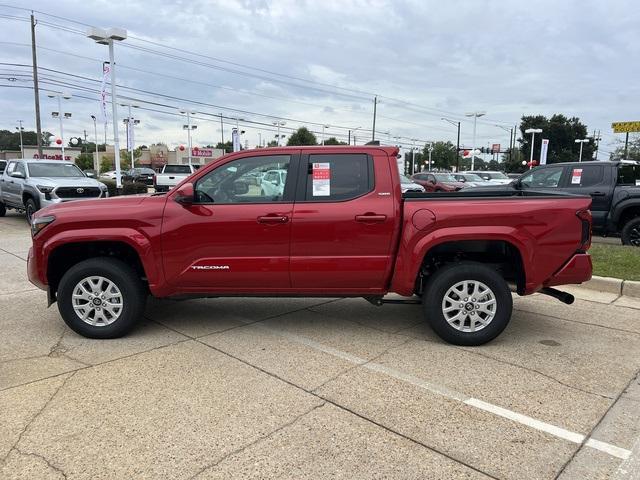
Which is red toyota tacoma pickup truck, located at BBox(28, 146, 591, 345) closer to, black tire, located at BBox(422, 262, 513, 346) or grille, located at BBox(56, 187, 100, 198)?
black tire, located at BBox(422, 262, 513, 346)

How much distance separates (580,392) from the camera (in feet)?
12.4

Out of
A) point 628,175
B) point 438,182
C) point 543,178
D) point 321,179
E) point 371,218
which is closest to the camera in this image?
point 371,218

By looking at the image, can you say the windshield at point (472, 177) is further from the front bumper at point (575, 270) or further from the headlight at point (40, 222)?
the headlight at point (40, 222)

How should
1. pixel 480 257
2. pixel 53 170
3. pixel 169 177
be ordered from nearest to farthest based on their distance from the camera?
pixel 480 257 < pixel 53 170 < pixel 169 177

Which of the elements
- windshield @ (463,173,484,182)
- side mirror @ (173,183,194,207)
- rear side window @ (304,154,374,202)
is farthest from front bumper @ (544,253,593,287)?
windshield @ (463,173,484,182)

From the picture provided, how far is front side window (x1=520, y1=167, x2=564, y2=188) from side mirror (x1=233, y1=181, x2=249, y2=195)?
7905mm

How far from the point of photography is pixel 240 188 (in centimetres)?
471

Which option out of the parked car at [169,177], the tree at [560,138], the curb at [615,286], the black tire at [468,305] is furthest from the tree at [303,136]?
the black tire at [468,305]

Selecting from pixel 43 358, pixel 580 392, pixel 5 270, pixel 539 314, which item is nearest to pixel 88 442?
pixel 43 358

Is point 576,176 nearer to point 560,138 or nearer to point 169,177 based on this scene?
point 169,177

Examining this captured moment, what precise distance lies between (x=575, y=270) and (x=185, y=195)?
3574 millimetres

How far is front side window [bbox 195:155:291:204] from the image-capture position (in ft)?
15.4

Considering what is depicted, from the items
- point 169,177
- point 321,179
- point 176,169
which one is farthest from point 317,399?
point 176,169

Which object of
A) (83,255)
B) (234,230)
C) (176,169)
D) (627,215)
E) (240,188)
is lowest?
(83,255)
